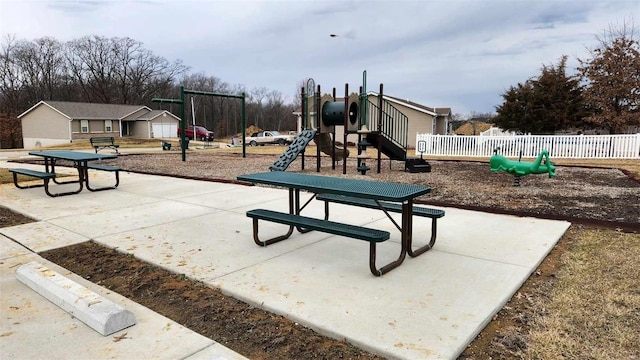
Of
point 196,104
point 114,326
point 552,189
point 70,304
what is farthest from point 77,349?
point 196,104

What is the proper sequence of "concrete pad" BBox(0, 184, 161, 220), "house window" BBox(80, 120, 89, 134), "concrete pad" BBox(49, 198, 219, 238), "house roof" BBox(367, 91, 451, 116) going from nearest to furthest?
"concrete pad" BBox(49, 198, 219, 238) → "concrete pad" BBox(0, 184, 161, 220) → "house roof" BBox(367, 91, 451, 116) → "house window" BBox(80, 120, 89, 134)

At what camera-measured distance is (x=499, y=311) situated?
2943 millimetres

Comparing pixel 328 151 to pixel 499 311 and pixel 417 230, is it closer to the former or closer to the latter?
pixel 417 230

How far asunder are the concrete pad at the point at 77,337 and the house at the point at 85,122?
44.4m

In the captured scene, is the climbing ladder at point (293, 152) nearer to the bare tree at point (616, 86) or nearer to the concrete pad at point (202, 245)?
the concrete pad at point (202, 245)

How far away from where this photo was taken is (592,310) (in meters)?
2.89

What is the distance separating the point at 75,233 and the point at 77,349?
2.97 meters

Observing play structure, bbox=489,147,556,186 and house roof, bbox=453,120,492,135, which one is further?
house roof, bbox=453,120,492,135

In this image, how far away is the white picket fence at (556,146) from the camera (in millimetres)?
16344

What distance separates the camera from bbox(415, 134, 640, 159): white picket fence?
16344 mm

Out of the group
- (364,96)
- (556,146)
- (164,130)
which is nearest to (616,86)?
(556,146)

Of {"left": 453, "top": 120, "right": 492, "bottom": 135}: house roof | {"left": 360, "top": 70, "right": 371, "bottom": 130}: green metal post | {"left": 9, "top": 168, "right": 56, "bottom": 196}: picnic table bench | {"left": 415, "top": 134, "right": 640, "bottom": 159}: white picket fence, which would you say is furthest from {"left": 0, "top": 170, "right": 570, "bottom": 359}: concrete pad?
{"left": 453, "top": 120, "right": 492, "bottom": 135}: house roof

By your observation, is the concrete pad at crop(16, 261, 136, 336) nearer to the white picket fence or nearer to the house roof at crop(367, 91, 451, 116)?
the white picket fence

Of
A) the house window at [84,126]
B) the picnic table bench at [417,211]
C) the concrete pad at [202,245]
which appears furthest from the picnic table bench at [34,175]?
the house window at [84,126]
